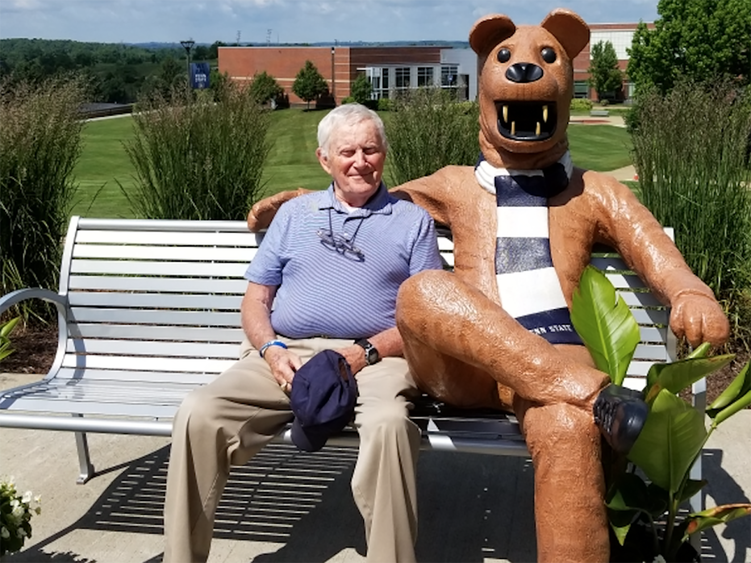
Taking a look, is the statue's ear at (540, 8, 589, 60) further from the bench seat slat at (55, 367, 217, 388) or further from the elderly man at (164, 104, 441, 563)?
the bench seat slat at (55, 367, 217, 388)

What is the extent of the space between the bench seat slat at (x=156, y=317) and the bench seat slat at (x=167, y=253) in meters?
0.21

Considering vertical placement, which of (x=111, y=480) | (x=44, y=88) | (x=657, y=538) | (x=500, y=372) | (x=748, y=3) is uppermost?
(x=748, y=3)

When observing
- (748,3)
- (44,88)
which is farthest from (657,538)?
(748,3)

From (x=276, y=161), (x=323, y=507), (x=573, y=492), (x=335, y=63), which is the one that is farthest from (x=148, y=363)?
(x=335, y=63)

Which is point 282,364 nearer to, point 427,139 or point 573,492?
point 573,492

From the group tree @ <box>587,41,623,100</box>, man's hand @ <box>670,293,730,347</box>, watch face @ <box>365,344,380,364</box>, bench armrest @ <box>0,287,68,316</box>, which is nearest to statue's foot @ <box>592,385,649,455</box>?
man's hand @ <box>670,293,730,347</box>

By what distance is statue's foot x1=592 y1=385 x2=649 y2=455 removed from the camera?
6.36 ft

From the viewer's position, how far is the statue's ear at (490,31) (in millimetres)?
2863

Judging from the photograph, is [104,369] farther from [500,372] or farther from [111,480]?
[500,372]

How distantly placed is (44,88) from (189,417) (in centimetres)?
368

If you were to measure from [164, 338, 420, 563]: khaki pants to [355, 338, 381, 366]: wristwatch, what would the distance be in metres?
0.04

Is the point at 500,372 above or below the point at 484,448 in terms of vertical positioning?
above

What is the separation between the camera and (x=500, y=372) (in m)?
2.27

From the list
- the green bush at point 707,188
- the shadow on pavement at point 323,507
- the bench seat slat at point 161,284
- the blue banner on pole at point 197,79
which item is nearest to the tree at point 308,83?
the blue banner on pole at point 197,79
